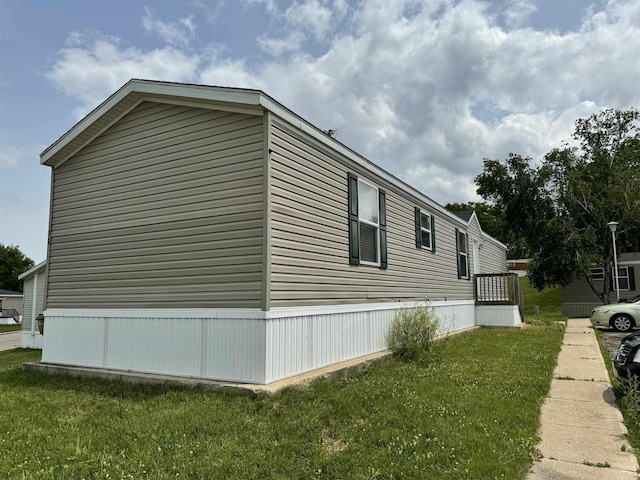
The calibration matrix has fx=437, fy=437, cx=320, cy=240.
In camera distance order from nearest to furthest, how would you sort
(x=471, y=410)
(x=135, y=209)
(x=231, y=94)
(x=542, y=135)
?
(x=471, y=410)
(x=231, y=94)
(x=135, y=209)
(x=542, y=135)

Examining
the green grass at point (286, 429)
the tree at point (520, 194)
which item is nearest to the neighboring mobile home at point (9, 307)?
the green grass at point (286, 429)

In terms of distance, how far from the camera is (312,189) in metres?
6.60

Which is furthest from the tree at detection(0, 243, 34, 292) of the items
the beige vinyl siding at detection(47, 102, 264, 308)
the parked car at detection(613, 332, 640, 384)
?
the parked car at detection(613, 332, 640, 384)

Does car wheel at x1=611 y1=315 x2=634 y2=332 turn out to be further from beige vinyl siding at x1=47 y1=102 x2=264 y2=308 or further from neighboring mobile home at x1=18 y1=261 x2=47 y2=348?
neighboring mobile home at x1=18 y1=261 x2=47 y2=348

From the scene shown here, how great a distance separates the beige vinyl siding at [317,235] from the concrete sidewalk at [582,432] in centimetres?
321

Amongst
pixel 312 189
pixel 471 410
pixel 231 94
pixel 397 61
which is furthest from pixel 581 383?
pixel 397 61

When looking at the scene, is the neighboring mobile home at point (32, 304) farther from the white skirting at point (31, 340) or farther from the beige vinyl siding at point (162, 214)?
the beige vinyl siding at point (162, 214)

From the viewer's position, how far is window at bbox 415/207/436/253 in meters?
10.7

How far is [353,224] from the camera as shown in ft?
24.8

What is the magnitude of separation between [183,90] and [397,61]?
7022 millimetres

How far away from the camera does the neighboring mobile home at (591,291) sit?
70.5 feet

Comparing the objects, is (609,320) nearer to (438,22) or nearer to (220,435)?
(438,22)

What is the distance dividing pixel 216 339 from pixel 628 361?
16.5 feet

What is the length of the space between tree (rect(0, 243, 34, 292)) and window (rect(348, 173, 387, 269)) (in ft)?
161
